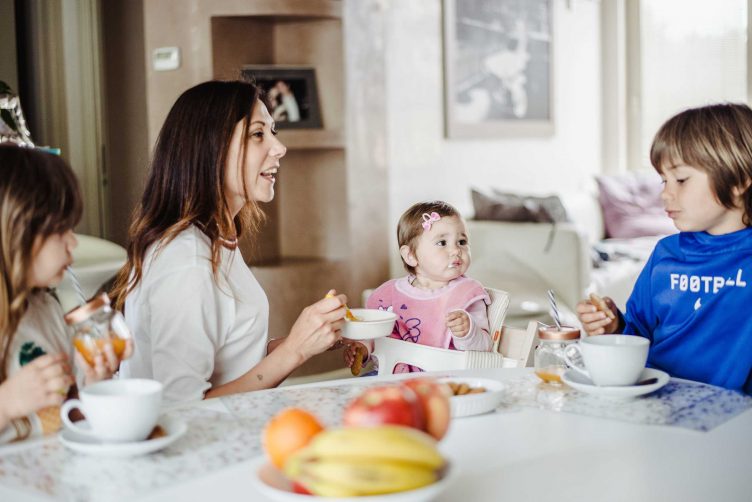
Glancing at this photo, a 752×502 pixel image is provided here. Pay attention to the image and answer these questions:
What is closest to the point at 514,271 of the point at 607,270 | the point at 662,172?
the point at 607,270

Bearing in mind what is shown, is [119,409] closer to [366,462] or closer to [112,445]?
[112,445]

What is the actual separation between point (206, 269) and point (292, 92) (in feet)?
9.77

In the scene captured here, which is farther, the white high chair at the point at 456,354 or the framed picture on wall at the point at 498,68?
the framed picture on wall at the point at 498,68

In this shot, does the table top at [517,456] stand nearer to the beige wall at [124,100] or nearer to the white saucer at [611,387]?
the white saucer at [611,387]

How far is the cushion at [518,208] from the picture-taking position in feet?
15.9

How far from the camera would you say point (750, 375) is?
1862mm

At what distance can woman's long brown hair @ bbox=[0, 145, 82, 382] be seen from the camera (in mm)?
1285

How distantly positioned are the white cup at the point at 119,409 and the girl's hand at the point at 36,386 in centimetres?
4

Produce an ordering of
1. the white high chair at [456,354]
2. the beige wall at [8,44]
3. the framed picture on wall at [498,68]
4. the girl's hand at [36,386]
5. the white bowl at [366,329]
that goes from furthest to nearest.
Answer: the framed picture on wall at [498,68], the beige wall at [8,44], the white high chair at [456,354], the white bowl at [366,329], the girl's hand at [36,386]

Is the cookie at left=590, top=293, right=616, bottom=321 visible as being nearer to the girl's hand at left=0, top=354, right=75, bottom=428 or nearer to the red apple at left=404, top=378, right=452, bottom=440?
the red apple at left=404, top=378, right=452, bottom=440

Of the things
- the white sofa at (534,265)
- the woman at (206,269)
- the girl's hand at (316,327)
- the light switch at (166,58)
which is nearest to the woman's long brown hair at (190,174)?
the woman at (206,269)

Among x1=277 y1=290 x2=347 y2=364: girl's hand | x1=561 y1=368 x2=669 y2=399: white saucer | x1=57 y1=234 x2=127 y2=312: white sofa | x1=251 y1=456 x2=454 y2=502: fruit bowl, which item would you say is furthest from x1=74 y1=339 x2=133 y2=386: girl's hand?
x1=57 y1=234 x2=127 y2=312: white sofa

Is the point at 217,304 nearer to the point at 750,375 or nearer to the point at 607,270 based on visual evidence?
the point at 750,375

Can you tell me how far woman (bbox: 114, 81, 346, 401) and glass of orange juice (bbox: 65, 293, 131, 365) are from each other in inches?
Result: 18.9
